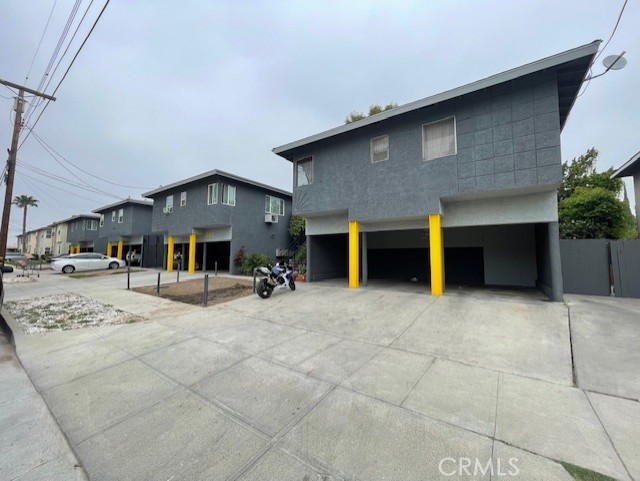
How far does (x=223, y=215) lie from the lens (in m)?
16.1

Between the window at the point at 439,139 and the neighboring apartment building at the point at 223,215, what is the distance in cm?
1135

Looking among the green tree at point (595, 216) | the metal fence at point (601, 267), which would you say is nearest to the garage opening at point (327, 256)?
the metal fence at point (601, 267)

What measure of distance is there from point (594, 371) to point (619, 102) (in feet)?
46.1

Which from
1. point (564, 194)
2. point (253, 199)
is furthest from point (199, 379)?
point (564, 194)

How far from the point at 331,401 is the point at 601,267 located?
10020 millimetres

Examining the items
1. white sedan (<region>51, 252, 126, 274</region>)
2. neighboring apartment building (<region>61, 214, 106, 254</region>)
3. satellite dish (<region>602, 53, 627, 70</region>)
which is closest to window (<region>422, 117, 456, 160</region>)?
satellite dish (<region>602, 53, 627, 70</region>)

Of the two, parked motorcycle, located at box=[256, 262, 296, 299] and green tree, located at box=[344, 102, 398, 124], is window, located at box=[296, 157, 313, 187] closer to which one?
parked motorcycle, located at box=[256, 262, 296, 299]

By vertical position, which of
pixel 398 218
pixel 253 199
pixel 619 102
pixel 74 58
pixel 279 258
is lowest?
pixel 279 258

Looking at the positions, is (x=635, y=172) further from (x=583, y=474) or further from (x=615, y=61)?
(x=583, y=474)

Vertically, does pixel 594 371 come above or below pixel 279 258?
below

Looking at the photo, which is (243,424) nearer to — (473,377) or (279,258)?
(473,377)

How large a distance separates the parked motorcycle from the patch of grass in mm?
7617

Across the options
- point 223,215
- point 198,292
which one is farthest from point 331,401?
point 223,215

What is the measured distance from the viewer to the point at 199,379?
364 cm
